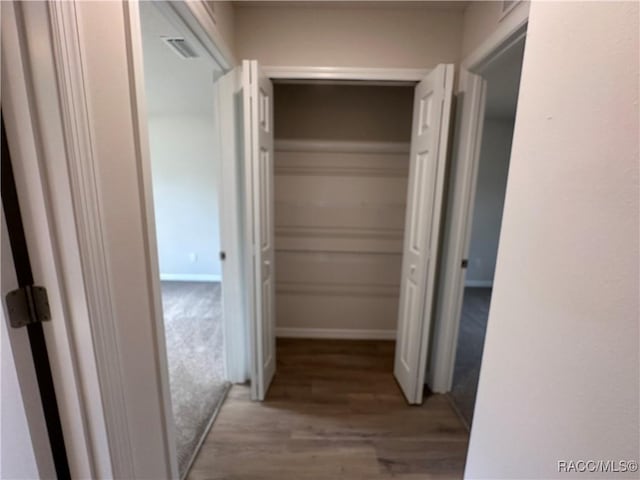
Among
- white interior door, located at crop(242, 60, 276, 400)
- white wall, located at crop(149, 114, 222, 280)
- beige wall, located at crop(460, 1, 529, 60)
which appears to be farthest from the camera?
white wall, located at crop(149, 114, 222, 280)

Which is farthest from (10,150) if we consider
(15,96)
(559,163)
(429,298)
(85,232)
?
(429,298)

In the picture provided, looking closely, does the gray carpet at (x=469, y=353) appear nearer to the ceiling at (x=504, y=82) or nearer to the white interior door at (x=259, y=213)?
the white interior door at (x=259, y=213)

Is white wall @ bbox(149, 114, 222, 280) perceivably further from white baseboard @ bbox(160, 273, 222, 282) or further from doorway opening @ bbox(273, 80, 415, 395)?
doorway opening @ bbox(273, 80, 415, 395)

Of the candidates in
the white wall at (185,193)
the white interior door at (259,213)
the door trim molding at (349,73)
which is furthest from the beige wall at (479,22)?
the white wall at (185,193)

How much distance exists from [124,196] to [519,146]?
1.22 meters

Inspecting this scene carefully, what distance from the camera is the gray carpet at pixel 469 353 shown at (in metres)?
2.07

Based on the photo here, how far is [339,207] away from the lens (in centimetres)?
269

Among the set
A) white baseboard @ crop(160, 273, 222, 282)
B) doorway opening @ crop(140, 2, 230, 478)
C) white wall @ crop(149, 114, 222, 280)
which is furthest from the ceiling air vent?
white baseboard @ crop(160, 273, 222, 282)

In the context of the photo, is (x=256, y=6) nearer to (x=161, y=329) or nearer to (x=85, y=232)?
(x=85, y=232)

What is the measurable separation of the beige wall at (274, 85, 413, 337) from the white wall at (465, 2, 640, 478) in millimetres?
1748

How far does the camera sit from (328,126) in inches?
101

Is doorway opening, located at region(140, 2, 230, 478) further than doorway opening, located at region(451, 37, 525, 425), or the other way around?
doorway opening, located at region(451, 37, 525, 425)

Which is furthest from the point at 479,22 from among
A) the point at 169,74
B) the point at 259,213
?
the point at 169,74

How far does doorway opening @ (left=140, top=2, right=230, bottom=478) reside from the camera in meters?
1.79
